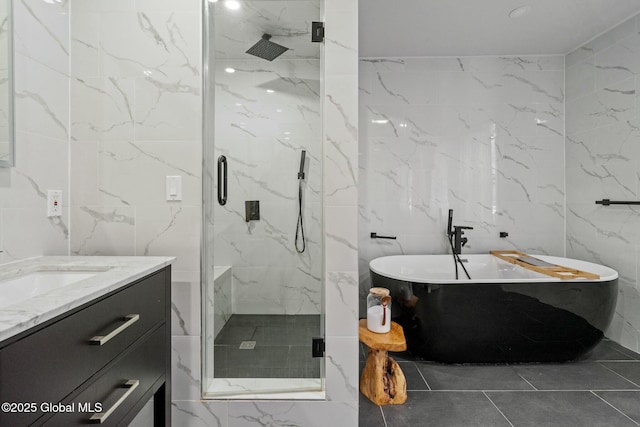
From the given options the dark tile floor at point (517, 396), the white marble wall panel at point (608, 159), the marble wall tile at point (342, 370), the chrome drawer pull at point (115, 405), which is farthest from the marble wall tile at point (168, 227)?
the white marble wall panel at point (608, 159)

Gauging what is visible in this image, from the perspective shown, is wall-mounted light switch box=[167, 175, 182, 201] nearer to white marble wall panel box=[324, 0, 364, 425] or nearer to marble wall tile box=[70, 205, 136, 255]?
marble wall tile box=[70, 205, 136, 255]

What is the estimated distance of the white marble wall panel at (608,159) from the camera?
2.44 meters

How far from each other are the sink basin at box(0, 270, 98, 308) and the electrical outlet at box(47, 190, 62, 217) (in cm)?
37

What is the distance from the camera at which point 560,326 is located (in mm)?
2113

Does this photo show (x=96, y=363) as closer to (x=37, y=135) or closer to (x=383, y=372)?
(x=37, y=135)

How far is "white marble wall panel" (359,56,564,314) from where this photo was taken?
3.06 meters

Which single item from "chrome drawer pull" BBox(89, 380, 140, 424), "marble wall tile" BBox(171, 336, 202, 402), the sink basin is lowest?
"marble wall tile" BBox(171, 336, 202, 402)

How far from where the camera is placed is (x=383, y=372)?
1879 mm

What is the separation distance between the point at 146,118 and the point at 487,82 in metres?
3.01

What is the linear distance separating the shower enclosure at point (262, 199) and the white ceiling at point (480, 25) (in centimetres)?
104

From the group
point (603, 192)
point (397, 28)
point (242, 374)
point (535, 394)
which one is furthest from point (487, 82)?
point (242, 374)

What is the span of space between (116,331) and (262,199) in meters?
0.90

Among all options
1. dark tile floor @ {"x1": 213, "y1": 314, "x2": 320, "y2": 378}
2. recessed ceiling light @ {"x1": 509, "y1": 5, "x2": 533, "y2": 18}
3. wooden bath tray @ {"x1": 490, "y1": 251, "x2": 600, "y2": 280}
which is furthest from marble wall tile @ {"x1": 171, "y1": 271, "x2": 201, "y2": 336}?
recessed ceiling light @ {"x1": 509, "y1": 5, "x2": 533, "y2": 18}

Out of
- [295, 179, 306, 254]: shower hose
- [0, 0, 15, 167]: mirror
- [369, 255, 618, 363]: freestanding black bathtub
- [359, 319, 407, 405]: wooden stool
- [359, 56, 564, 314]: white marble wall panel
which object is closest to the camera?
[0, 0, 15, 167]: mirror
